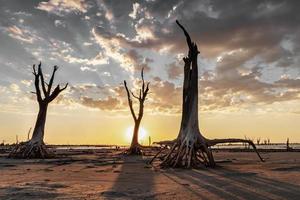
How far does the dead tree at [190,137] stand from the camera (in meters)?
20.4

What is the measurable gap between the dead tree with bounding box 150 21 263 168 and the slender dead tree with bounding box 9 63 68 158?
15.6m

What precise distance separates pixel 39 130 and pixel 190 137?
1909 centimetres

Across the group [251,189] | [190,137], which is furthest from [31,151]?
[251,189]

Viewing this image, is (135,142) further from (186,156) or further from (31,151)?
(186,156)

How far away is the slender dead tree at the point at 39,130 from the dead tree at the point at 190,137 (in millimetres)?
15644

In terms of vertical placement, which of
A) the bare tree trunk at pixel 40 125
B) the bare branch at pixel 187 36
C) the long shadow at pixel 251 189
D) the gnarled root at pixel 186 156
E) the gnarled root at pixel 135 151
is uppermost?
the bare branch at pixel 187 36

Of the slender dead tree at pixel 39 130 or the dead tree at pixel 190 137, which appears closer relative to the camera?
the dead tree at pixel 190 137

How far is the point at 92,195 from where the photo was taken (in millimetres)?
10086

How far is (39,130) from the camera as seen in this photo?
36000 millimetres

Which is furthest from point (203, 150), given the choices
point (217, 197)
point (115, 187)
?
point (217, 197)

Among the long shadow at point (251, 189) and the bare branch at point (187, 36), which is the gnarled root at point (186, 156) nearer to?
the bare branch at point (187, 36)

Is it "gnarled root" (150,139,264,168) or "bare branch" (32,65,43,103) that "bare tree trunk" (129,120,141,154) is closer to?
"bare branch" (32,65,43,103)

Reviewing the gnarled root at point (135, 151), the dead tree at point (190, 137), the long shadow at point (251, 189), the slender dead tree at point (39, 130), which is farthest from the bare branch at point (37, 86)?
the long shadow at point (251, 189)

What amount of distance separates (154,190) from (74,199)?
2463mm
